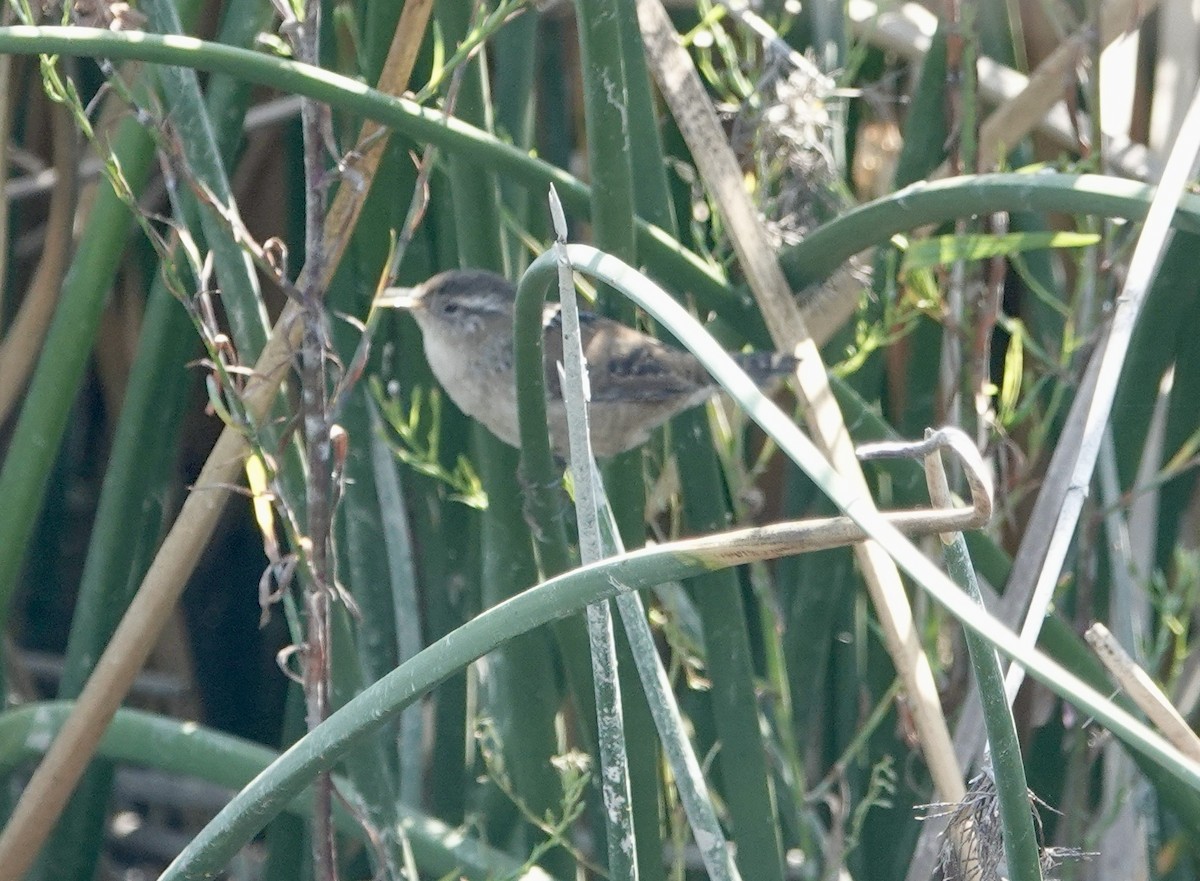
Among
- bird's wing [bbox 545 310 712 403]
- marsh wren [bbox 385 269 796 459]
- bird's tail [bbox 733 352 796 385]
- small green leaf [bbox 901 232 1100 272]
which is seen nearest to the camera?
small green leaf [bbox 901 232 1100 272]

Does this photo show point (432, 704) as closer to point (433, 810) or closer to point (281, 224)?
point (433, 810)

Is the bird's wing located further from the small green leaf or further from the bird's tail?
the small green leaf

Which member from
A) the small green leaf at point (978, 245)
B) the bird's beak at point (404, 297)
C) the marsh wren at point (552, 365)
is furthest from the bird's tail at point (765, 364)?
the bird's beak at point (404, 297)

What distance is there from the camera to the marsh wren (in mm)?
1489

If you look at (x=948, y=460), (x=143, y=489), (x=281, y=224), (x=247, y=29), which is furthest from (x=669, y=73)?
(x=281, y=224)

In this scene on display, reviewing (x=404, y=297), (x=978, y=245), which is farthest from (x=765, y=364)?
(x=404, y=297)

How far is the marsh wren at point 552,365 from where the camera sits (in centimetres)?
149

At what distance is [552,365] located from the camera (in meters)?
2.02

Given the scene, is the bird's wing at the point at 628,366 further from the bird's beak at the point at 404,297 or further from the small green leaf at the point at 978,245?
the small green leaf at the point at 978,245

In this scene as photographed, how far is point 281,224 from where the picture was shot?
82.7 inches

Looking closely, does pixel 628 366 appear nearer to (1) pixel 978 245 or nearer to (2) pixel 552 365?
(2) pixel 552 365

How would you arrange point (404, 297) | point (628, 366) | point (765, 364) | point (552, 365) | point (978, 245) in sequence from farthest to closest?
1. point (552, 365)
2. point (628, 366)
3. point (404, 297)
4. point (765, 364)
5. point (978, 245)

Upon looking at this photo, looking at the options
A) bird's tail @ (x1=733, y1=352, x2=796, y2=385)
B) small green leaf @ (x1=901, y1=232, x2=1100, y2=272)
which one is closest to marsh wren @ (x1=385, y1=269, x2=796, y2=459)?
bird's tail @ (x1=733, y1=352, x2=796, y2=385)

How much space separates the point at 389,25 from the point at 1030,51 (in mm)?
1048
